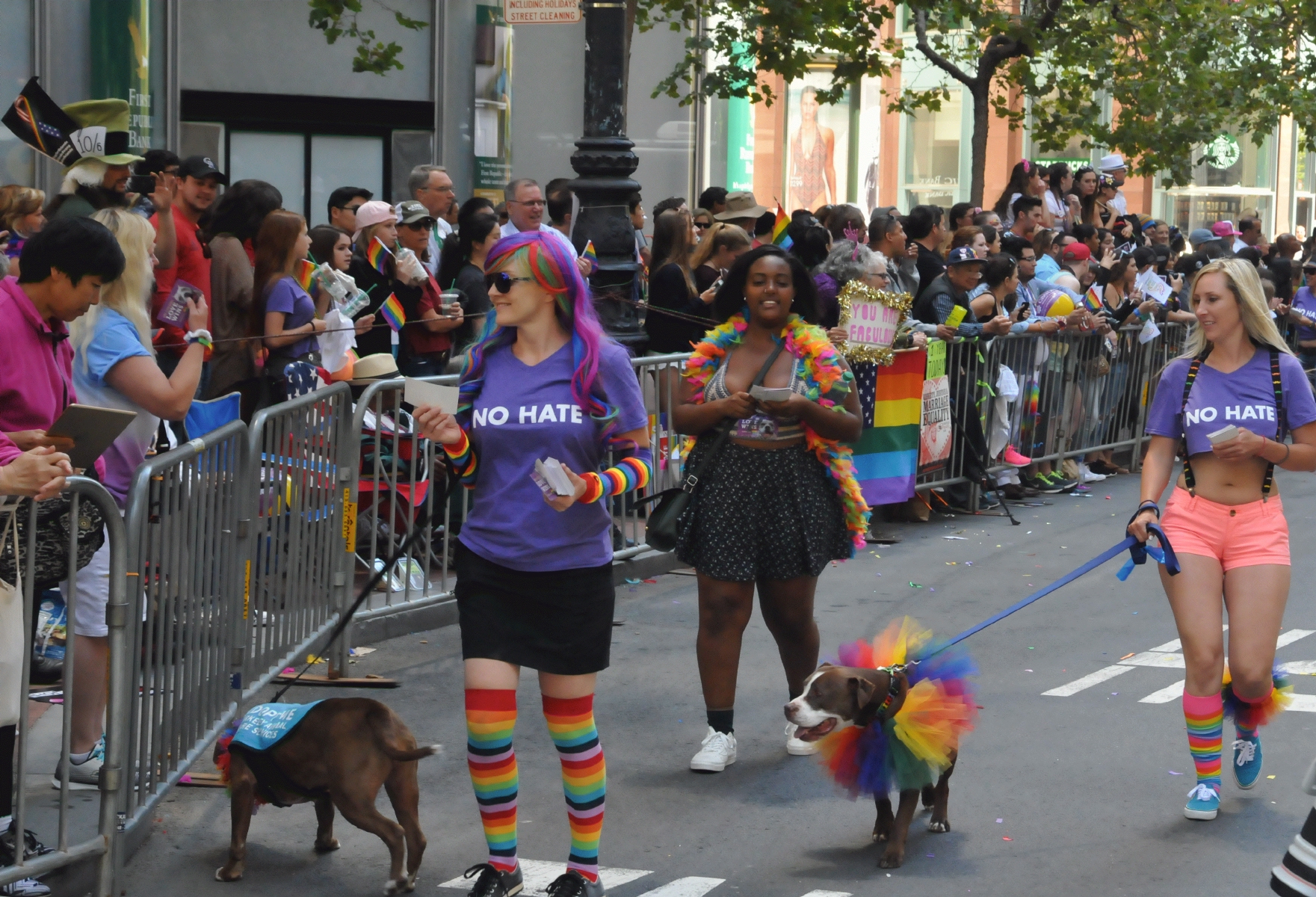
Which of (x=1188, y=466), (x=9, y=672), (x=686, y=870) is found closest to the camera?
(x=9, y=672)

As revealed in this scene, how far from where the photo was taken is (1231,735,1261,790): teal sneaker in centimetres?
616

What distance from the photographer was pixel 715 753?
655cm

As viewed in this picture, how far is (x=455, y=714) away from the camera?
23.8 ft

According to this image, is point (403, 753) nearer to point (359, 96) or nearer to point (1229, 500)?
point (1229, 500)

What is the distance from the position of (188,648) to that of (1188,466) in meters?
3.50

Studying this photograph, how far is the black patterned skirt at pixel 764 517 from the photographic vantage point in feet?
21.4

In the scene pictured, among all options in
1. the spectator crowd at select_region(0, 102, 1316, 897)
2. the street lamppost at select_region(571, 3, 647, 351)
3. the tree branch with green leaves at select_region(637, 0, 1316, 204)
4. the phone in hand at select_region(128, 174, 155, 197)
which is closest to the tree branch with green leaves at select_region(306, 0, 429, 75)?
the spectator crowd at select_region(0, 102, 1316, 897)

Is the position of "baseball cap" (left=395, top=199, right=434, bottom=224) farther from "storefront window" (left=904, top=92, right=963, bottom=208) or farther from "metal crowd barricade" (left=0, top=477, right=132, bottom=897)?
"storefront window" (left=904, top=92, right=963, bottom=208)

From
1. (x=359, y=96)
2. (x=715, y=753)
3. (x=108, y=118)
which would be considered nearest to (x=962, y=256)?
(x=108, y=118)

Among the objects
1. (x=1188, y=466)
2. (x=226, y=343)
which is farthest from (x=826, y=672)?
(x=226, y=343)

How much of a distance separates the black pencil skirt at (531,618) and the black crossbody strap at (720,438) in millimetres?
1480

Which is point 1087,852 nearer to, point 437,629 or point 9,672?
point 9,672

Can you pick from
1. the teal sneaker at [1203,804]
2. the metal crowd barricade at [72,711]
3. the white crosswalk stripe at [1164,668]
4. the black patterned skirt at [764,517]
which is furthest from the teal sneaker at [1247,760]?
the metal crowd barricade at [72,711]

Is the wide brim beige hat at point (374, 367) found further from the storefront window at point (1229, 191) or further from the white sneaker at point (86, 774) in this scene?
the storefront window at point (1229, 191)
